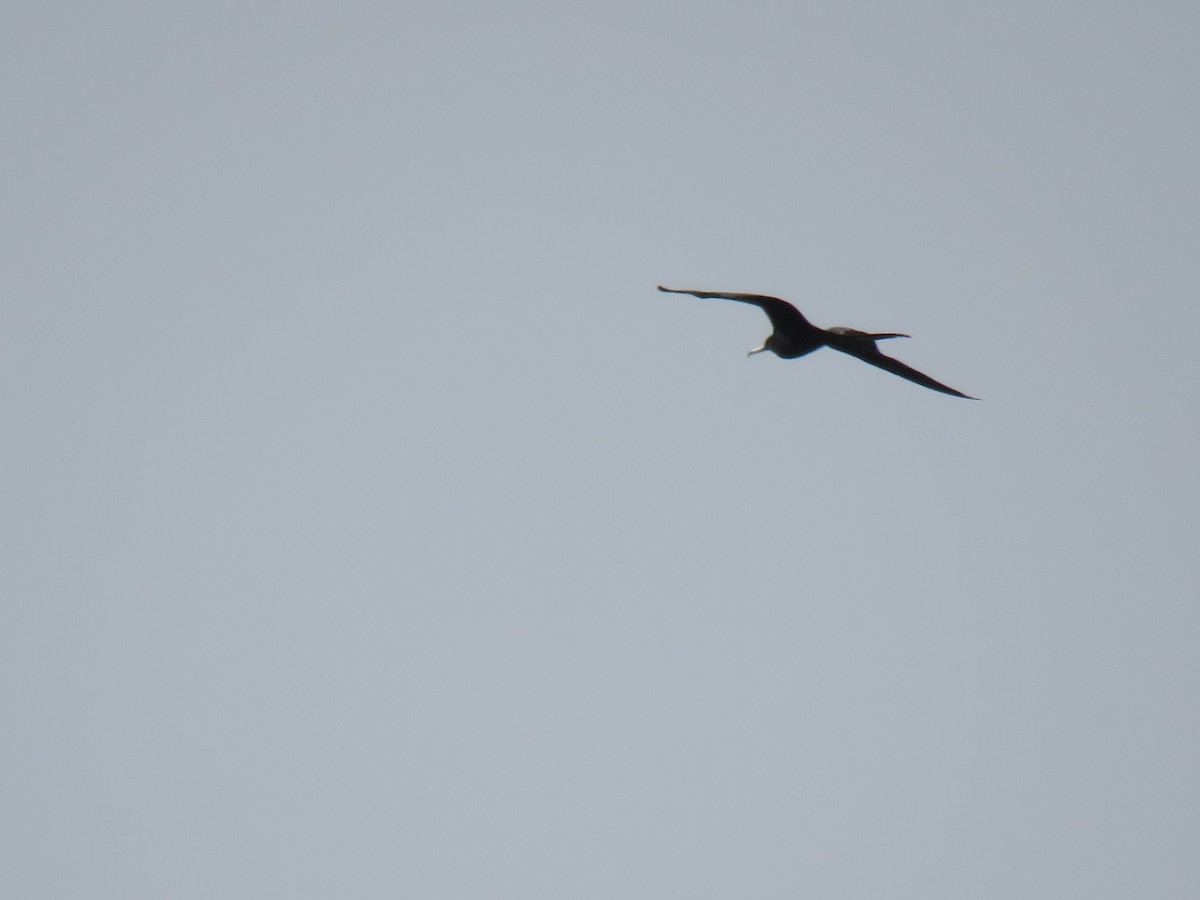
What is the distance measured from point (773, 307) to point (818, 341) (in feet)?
2.95

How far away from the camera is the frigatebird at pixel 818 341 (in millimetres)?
12078

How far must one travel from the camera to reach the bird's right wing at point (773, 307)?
10.9 metres

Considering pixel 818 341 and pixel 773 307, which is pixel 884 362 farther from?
pixel 773 307

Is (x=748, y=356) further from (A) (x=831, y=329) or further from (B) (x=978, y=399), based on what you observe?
(B) (x=978, y=399)

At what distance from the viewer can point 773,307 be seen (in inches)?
469

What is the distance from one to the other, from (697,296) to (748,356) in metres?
2.65

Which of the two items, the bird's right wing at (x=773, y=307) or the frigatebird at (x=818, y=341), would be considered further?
the frigatebird at (x=818, y=341)

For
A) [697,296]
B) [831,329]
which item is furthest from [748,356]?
[697,296]

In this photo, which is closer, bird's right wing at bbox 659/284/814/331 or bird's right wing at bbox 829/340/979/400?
bird's right wing at bbox 659/284/814/331

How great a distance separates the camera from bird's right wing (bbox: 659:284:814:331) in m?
10.9

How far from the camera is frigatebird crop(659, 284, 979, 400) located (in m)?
12.1

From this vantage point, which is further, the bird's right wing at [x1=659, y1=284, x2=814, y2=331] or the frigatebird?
the frigatebird

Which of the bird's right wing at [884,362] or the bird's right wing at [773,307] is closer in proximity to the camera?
the bird's right wing at [773,307]

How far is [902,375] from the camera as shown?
12.8 meters
